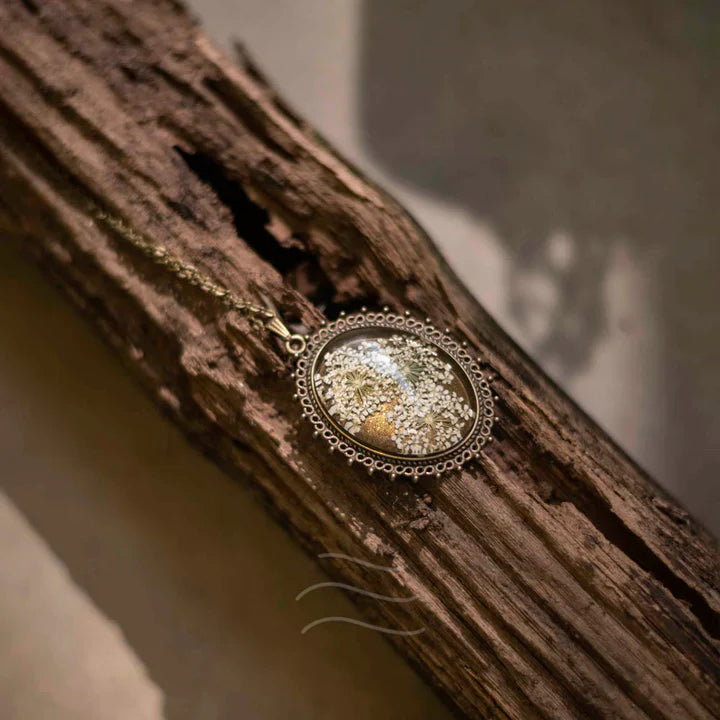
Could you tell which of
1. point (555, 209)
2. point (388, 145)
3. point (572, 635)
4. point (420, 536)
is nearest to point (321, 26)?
point (388, 145)

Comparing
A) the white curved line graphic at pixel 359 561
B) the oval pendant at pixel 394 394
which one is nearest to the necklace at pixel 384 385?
the oval pendant at pixel 394 394

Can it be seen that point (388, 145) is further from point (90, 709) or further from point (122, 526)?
point (90, 709)

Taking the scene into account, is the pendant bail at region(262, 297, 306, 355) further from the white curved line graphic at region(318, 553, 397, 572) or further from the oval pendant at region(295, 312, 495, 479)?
the white curved line graphic at region(318, 553, 397, 572)

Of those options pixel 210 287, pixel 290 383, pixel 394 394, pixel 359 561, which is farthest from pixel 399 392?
pixel 210 287

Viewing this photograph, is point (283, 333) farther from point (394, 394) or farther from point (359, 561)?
point (359, 561)

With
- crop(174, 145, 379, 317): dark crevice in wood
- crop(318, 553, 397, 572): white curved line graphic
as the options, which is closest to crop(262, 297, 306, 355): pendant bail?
crop(174, 145, 379, 317): dark crevice in wood
